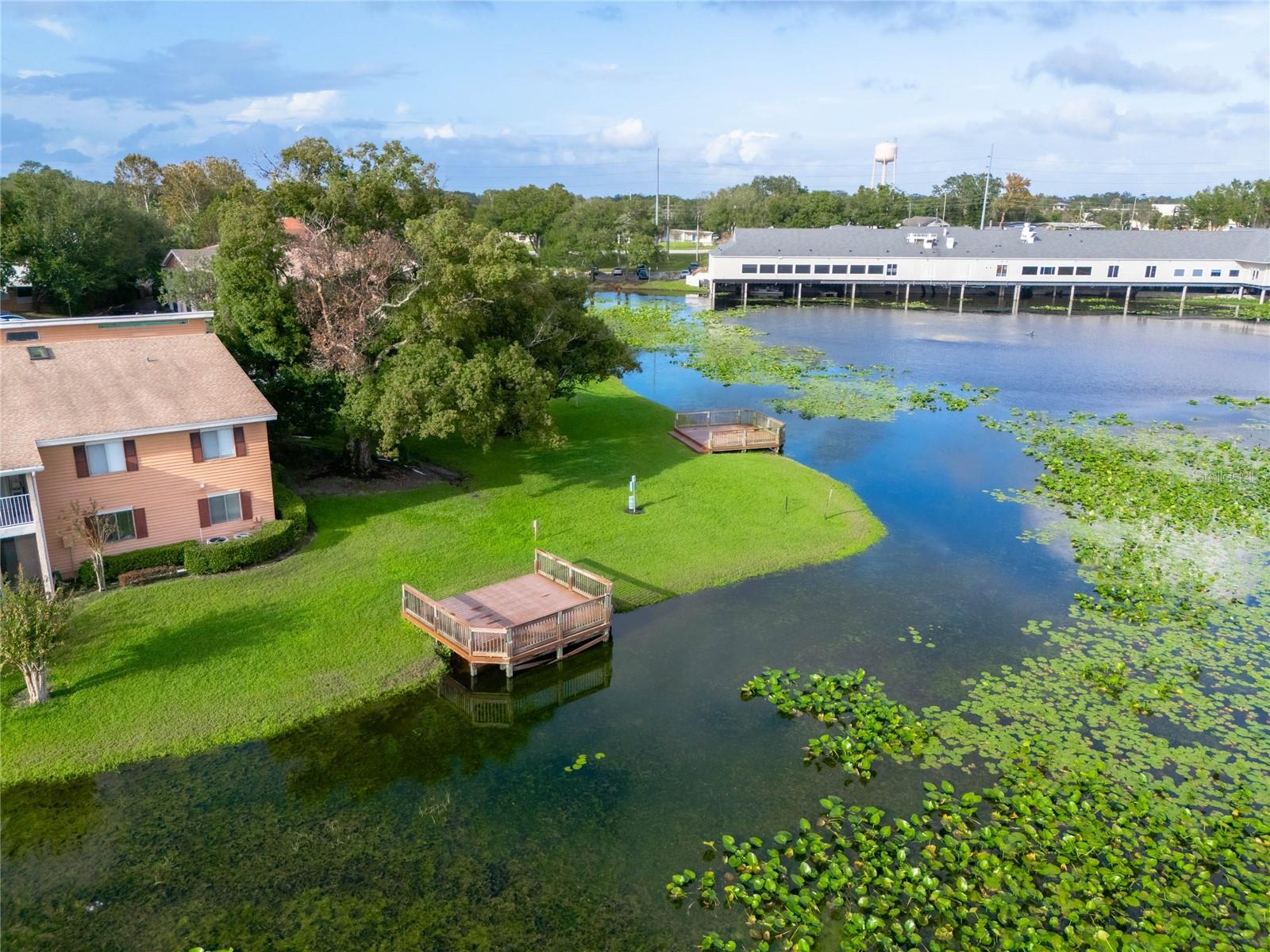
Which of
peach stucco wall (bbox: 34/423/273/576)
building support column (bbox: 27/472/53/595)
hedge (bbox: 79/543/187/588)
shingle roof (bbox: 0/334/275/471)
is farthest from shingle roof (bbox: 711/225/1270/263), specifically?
building support column (bbox: 27/472/53/595)

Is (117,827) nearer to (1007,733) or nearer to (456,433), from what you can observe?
(1007,733)

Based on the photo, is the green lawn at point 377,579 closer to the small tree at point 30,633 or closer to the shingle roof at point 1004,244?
the small tree at point 30,633

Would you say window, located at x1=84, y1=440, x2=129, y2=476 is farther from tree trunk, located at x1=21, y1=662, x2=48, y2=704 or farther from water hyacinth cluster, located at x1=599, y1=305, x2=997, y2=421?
water hyacinth cluster, located at x1=599, y1=305, x2=997, y2=421

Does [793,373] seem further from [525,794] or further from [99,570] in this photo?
[525,794]

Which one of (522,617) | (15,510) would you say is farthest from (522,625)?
(15,510)

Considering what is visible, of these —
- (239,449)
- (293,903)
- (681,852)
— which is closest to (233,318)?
(239,449)
